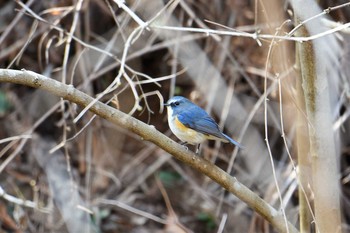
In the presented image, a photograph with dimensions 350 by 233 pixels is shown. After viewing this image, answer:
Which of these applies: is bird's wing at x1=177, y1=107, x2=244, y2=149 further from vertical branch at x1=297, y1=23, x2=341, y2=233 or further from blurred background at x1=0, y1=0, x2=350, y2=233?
blurred background at x1=0, y1=0, x2=350, y2=233

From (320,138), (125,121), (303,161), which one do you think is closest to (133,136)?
(303,161)

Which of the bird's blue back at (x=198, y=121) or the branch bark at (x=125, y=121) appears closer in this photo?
the branch bark at (x=125, y=121)

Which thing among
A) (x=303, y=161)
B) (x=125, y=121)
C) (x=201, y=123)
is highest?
(x=125, y=121)

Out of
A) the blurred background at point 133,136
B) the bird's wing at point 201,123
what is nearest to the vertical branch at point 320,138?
the bird's wing at point 201,123

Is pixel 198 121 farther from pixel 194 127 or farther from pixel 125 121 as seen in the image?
pixel 125 121

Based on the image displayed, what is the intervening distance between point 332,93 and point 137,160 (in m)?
2.14

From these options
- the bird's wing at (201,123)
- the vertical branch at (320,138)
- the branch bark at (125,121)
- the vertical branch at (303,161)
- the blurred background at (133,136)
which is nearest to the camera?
the branch bark at (125,121)

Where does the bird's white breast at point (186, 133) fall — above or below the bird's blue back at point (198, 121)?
below

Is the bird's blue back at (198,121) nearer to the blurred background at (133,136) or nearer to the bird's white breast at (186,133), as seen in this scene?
the bird's white breast at (186,133)

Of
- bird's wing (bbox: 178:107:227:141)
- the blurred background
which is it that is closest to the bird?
bird's wing (bbox: 178:107:227:141)

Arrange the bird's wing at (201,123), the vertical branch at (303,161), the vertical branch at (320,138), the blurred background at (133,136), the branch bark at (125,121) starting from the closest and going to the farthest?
the branch bark at (125,121) < the vertical branch at (320,138) < the vertical branch at (303,161) < the bird's wing at (201,123) < the blurred background at (133,136)

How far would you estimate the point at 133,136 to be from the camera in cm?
619

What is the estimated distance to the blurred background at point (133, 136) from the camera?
205 inches

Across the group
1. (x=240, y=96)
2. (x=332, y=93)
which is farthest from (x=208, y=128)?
(x=240, y=96)
